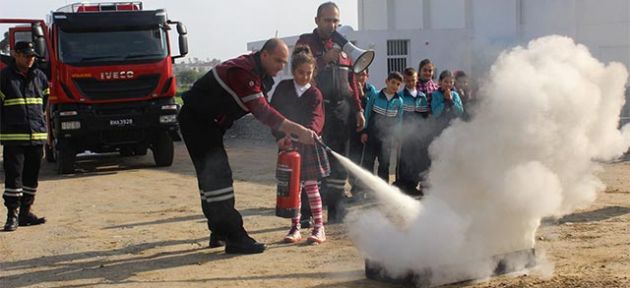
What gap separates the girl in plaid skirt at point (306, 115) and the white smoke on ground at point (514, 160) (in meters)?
1.36

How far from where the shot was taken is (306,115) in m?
6.83

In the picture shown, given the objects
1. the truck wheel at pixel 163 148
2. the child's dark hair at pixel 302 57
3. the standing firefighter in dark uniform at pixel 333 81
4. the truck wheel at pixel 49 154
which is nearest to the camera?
the child's dark hair at pixel 302 57

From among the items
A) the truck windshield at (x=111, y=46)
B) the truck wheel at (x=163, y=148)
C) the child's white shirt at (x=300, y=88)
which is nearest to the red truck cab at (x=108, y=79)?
the truck windshield at (x=111, y=46)

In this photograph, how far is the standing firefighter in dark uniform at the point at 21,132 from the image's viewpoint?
823 cm

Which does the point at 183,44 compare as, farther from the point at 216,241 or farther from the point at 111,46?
the point at 216,241

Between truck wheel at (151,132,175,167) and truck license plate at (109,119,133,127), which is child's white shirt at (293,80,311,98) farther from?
truck wheel at (151,132,175,167)

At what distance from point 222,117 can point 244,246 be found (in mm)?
1128

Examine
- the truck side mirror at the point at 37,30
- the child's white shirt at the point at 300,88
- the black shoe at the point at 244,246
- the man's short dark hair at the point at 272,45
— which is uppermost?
the truck side mirror at the point at 37,30

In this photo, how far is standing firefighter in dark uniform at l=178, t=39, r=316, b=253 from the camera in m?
6.18

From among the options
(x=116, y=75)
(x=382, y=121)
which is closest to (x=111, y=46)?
(x=116, y=75)

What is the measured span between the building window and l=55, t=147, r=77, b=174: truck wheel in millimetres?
13480

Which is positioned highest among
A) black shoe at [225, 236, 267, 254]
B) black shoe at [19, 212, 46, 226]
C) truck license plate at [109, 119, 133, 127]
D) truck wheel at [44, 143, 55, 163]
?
truck license plate at [109, 119, 133, 127]

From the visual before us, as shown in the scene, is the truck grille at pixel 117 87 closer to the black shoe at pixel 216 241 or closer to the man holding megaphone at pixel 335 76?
the man holding megaphone at pixel 335 76

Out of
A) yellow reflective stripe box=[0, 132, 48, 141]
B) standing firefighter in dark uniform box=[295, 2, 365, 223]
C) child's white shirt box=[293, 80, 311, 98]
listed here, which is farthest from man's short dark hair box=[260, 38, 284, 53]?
yellow reflective stripe box=[0, 132, 48, 141]
